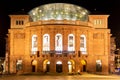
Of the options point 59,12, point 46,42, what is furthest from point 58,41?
point 59,12

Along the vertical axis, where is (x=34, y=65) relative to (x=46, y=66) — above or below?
above

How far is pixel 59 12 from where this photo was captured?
102 m

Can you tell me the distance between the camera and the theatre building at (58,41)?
97.1 meters

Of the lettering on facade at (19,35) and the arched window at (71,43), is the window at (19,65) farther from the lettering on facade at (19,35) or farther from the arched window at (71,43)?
the arched window at (71,43)

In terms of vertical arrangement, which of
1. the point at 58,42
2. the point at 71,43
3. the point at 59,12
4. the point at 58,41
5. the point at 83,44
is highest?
the point at 59,12

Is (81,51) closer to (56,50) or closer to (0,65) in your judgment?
(56,50)

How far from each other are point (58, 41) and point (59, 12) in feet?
29.5

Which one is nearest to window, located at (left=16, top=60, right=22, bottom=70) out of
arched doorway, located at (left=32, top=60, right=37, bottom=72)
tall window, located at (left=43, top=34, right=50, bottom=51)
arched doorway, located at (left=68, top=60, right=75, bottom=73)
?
arched doorway, located at (left=32, top=60, right=37, bottom=72)

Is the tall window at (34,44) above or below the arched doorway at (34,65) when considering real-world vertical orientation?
above

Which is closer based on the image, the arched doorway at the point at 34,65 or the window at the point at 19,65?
the arched doorway at the point at 34,65

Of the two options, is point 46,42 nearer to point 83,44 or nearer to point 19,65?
point 83,44

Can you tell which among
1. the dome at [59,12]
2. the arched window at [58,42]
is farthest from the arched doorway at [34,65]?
the dome at [59,12]

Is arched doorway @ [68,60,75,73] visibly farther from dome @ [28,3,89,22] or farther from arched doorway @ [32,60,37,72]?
dome @ [28,3,89,22]

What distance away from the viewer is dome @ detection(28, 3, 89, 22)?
102 metres
